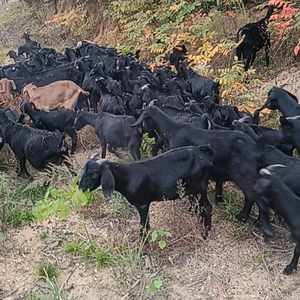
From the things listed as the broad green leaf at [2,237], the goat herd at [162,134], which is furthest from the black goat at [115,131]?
the broad green leaf at [2,237]

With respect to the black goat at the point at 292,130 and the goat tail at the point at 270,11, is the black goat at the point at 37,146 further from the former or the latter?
the goat tail at the point at 270,11

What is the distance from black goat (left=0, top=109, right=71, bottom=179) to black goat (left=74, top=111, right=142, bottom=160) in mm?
738

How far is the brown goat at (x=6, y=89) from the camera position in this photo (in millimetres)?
9016

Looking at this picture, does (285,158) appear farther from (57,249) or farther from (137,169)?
(57,249)

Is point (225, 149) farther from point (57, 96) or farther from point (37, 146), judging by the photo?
point (57, 96)

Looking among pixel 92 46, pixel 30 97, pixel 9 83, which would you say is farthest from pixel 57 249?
pixel 92 46

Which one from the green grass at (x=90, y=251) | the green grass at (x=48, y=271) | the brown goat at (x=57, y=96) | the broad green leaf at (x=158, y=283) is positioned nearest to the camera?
the broad green leaf at (x=158, y=283)

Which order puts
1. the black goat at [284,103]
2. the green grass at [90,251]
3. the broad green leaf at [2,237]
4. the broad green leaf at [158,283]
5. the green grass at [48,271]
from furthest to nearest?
the black goat at [284,103], the broad green leaf at [2,237], the green grass at [90,251], the green grass at [48,271], the broad green leaf at [158,283]

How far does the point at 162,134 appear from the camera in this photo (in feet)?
18.1

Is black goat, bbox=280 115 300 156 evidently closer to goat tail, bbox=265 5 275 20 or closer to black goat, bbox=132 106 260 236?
black goat, bbox=132 106 260 236

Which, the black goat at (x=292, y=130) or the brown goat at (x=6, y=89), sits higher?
the black goat at (x=292, y=130)

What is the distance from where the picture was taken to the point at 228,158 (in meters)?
4.80

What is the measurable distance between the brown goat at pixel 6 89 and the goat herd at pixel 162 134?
0.9 inches

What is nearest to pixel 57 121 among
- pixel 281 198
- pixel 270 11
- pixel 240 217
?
pixel 240 217
